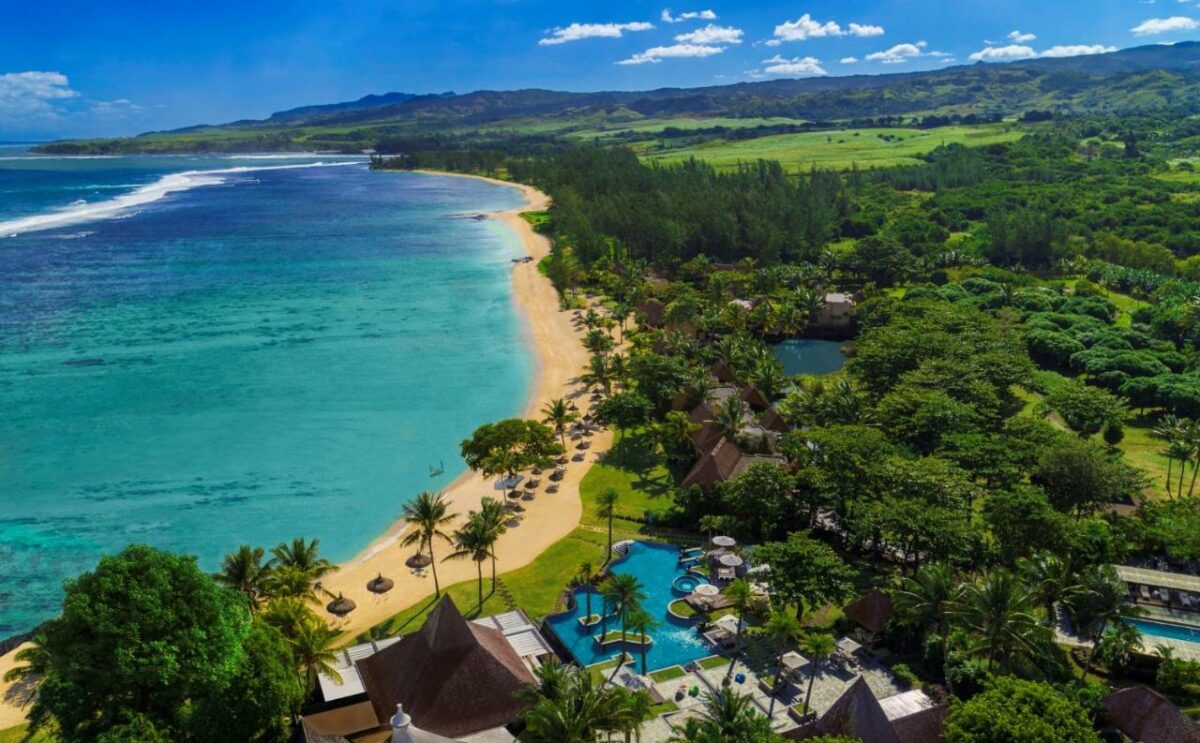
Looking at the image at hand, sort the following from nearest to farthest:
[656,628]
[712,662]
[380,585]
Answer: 1. [712,662]
2. [656,628]
3. [380,585]

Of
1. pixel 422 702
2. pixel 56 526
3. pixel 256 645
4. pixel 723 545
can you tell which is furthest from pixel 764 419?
pixel 56 526

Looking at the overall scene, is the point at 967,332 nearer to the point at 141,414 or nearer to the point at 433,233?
the point at 141,414

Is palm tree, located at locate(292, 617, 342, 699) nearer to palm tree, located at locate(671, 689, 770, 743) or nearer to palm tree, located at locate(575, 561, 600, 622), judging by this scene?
palm tree, located at locate(575, 561, 600, 622)

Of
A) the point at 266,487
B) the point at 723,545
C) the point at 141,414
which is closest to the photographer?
the point at 723,545

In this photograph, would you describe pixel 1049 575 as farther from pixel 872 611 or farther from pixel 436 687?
pixel 436 687

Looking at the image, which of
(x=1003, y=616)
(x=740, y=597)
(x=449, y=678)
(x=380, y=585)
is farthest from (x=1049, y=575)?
(x=380, y=585)

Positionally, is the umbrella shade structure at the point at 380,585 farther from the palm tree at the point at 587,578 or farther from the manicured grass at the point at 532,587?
the palm tree at the point at 587,578

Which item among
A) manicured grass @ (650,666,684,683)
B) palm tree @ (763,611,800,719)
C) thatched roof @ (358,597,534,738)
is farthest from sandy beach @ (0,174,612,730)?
palm tree @ (763,611,800,719)
